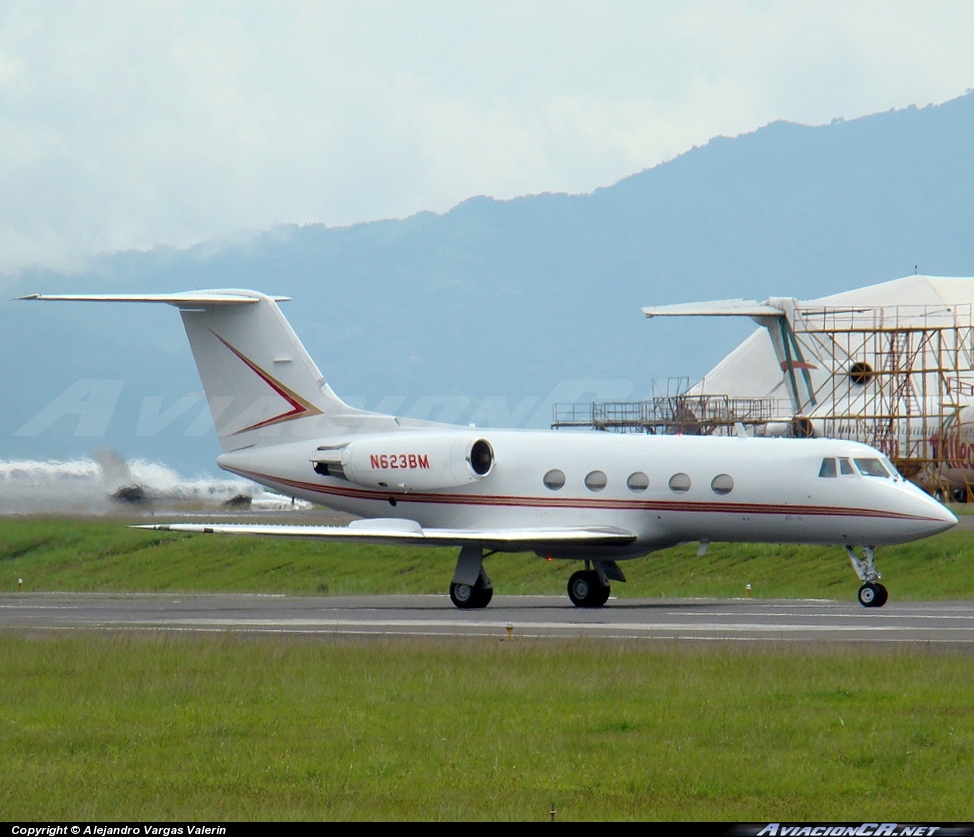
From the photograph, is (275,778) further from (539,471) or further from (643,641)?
(539,471)

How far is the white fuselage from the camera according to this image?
1070 inches

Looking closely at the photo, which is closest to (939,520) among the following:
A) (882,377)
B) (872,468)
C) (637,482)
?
(872,468)

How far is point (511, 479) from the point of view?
2973 cm

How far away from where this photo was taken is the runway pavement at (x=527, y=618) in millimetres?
21266

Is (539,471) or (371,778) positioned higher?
(539,471)

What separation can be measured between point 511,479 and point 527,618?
4.62 metres

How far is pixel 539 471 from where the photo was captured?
29.5 metres

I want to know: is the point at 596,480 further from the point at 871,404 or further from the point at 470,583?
the point at 871,404

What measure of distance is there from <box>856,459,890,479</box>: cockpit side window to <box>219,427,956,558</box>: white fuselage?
11 cm

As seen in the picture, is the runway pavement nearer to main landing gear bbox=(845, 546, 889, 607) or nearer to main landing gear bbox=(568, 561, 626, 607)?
main landing gear bbox=(845, 546, 889, 607)

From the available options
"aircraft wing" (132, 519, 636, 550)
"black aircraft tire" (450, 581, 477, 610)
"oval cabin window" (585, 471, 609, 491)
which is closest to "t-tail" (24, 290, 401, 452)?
"aircraft wing" (132, 519, 636, 550)

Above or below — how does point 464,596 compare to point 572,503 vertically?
below

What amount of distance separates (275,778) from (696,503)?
704 inches
